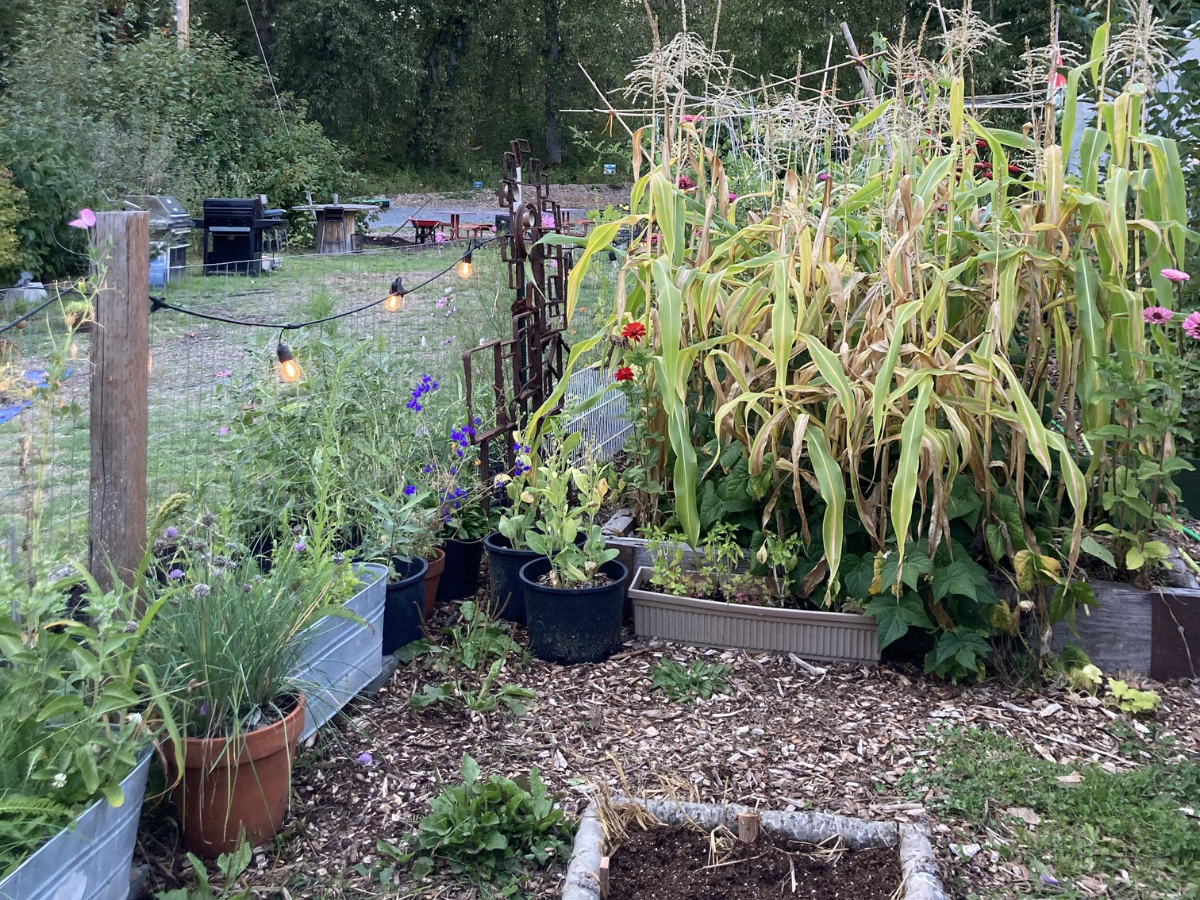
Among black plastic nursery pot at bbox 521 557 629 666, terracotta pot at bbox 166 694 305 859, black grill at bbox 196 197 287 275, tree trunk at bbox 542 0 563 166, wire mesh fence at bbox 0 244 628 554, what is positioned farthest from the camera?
tree trunk at bbox 542 0 563 166

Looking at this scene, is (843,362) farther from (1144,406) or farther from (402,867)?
(402,867)

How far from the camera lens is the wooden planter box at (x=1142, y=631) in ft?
9.38

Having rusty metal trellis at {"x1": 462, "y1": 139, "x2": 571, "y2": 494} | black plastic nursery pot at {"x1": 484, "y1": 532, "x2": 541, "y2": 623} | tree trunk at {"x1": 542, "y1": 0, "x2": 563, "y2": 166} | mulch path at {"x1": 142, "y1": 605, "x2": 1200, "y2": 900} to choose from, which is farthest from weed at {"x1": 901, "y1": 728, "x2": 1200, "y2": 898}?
tree trunk at {"x1": 542, "y1": 0, "x2": 563, "y2": 166}

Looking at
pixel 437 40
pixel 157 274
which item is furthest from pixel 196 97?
pixel 437 40

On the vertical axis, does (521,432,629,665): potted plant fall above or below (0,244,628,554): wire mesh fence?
below

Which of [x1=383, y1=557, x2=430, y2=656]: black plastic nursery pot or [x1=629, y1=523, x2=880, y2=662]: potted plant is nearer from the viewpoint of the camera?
[x1=383, y1=557, x2=430, y2=656]: black plastic nursery pot

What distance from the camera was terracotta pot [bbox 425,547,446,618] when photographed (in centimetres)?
309

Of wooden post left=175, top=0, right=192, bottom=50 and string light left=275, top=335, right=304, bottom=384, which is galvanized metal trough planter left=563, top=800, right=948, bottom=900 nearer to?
string light left=275, top=335, right=304, bottom=384

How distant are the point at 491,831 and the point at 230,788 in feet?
1.74

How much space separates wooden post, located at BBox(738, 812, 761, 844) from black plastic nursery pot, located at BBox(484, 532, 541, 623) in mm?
1271

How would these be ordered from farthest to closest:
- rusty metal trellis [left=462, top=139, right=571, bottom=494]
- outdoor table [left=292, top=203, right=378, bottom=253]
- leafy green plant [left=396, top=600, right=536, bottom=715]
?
outdoor table [left=292, top=203, right=378, bottom=253] → rusty metal trellis [left=462, top=139, right=571, bottom=494] → leafy green plant [left=396, top=600, right=536, bottom=715]

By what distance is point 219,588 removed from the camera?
210 cm

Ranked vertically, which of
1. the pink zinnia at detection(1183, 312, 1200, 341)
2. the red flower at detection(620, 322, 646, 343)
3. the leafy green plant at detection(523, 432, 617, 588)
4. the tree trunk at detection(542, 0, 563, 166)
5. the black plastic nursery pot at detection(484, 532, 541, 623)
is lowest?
the black plastic nursery pot at detection(484, 532, 541, 623)

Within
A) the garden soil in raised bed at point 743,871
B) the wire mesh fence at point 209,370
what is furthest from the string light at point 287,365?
the garden soil in raised bed at point 743,871
